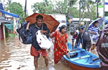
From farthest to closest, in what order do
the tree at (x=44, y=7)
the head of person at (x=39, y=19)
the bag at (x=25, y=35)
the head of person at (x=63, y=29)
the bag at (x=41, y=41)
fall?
the tree at (x=44, y=7) → the head of person at (x=63, y=29) → the head of person at (x=39, y=19) → the bag at (x=41, y=41) → the bag at (x=25, y=35)

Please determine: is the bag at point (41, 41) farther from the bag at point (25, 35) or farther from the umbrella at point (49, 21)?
the umbrella at point (49, 21)

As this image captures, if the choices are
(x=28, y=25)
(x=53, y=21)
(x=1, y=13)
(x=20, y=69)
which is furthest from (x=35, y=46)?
(x=1, y=13)

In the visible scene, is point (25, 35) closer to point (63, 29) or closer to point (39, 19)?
point (39, 19)

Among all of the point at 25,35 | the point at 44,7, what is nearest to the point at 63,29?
the point at 25,35

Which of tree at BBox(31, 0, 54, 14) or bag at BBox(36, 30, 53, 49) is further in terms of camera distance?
tree at BBox(31, 0, 54, 14)

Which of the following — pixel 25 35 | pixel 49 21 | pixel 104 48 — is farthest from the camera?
pixel 49 21

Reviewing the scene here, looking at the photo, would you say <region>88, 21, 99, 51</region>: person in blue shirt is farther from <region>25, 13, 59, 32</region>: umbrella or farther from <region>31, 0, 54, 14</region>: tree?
<region>31, 0, 54, 14</region>: tree

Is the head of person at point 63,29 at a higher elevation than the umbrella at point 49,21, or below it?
below

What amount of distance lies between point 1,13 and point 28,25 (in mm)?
13383

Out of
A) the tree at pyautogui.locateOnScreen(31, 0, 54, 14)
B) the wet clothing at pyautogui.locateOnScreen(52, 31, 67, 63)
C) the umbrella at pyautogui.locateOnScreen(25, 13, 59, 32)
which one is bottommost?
the wet clothing at pyautogui.locateOnScreen(52, 31, 67, 63)

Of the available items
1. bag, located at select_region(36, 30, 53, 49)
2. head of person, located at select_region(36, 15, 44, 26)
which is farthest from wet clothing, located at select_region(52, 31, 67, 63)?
head of person, located at select_region(36, 15, 44, 26)

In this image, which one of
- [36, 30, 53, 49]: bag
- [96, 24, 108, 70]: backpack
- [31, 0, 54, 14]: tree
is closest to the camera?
[96, 24, 108, 70]: backpack

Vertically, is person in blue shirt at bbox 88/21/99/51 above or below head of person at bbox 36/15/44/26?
below

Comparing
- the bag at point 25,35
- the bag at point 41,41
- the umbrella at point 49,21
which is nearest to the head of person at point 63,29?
the umbrella at point 49,21
